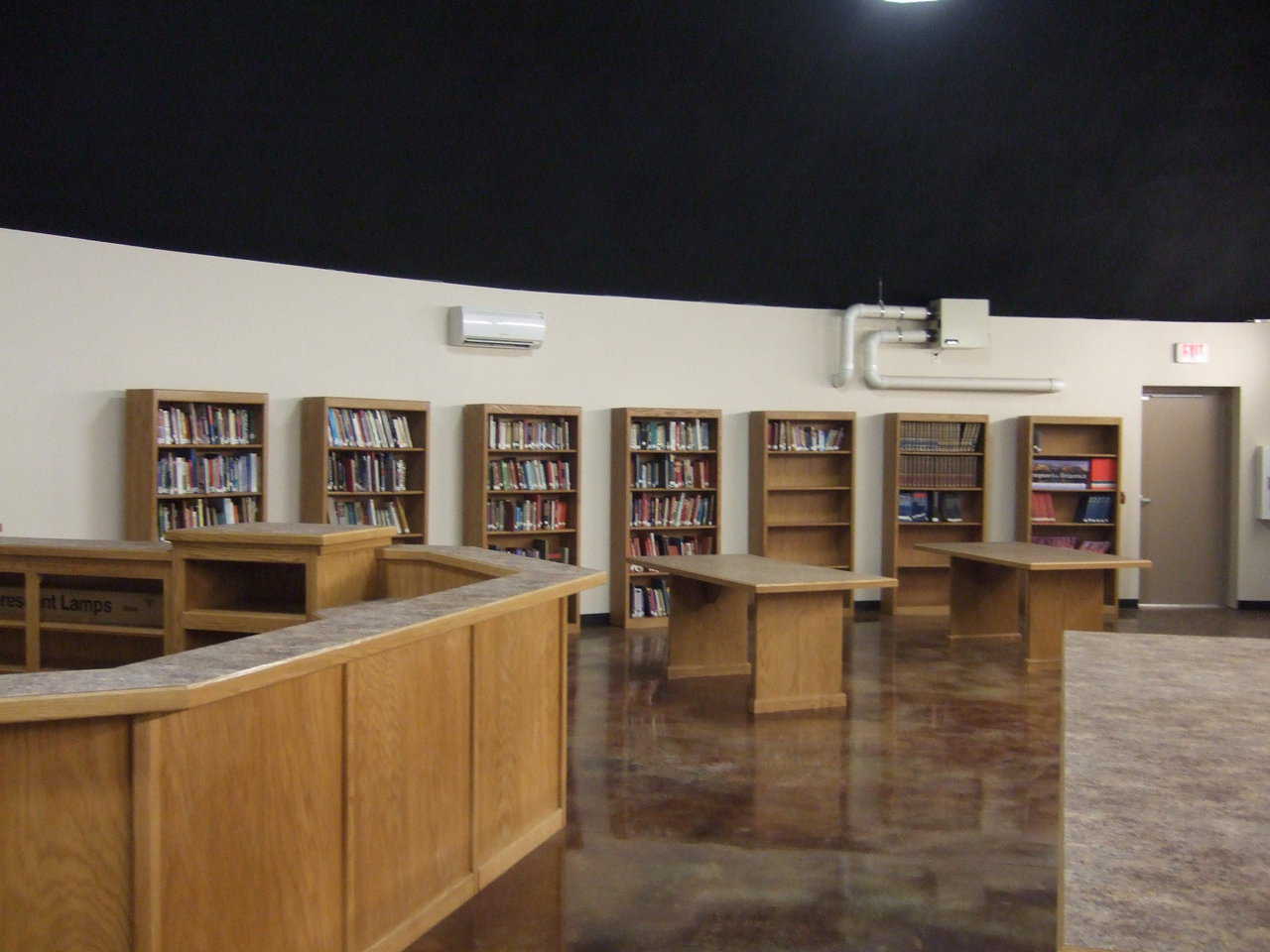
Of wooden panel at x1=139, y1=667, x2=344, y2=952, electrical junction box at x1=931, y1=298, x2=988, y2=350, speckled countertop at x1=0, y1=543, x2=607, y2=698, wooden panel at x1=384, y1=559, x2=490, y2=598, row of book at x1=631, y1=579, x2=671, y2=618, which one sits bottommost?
row of book at x1=631, y1=579, x2=671, y2=618

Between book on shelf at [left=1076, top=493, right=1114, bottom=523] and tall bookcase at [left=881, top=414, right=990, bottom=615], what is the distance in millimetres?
1003

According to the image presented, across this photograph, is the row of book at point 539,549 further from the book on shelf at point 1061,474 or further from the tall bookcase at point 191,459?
the book on shelf at point 1061,474

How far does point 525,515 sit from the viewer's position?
9320 mm

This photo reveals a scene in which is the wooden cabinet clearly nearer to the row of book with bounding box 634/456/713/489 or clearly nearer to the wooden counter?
the wooden counter

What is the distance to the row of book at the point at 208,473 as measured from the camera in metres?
7.43

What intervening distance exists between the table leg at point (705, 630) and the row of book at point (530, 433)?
2.05 m

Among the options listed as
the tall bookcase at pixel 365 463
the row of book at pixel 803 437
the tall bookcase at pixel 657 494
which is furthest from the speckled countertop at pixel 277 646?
the row of book at pixel 803 437

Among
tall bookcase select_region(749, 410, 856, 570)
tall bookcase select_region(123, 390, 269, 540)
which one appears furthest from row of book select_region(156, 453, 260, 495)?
tall bookcase select_region(749, 410, 856, 570)

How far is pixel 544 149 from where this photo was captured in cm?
907

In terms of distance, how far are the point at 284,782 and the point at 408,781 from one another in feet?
2.00

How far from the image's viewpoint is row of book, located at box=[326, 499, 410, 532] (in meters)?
8.52

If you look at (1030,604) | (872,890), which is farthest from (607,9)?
(872,890)

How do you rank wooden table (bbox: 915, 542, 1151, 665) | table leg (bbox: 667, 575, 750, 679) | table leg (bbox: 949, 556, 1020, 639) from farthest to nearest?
table leg (bbox: 949, 556, 1020, 639) < wooden table (bbox: 915, 542, 1151, 665) < table leg (bbox: 667, 575, 750, 679)

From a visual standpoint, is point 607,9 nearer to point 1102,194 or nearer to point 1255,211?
point 1102,194
